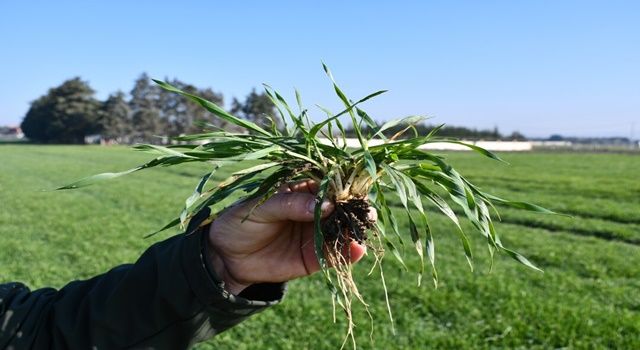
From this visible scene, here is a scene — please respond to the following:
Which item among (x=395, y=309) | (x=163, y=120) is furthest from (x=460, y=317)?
(x=163, y=120)

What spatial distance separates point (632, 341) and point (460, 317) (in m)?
1.42

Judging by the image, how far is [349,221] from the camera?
1.75 m

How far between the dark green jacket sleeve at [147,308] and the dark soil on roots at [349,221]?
258 mm

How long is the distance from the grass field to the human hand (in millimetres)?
3109

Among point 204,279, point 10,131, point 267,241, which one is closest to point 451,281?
point 267,241

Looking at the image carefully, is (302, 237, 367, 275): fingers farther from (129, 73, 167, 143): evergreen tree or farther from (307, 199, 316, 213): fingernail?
(129, 73, 167, 143): evergreen tree

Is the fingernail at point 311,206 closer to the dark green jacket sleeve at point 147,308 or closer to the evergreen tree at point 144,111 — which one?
the dark green jacket sleeve at point 147,308

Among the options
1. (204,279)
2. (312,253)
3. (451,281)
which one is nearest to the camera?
(204,279)

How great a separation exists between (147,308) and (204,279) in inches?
8.8

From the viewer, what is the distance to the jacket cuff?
5.43ft

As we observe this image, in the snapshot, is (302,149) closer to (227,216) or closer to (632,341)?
(227,216)

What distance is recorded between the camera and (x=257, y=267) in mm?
1739

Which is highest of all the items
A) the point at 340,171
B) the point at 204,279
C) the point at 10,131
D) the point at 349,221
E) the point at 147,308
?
the point at 340,171

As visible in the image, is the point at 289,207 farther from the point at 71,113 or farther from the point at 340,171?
the point at 71,113
